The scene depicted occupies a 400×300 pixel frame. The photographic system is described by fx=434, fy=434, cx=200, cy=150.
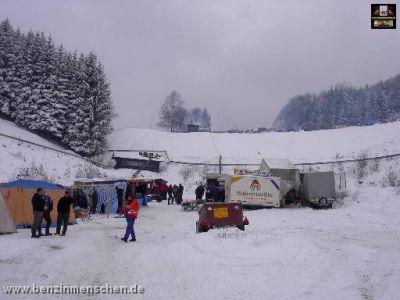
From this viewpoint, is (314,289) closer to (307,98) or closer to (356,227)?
(356,227)

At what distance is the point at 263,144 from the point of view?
7125 centimetres

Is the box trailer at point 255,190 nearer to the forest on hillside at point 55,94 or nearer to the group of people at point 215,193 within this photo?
the group of people at point 215,193

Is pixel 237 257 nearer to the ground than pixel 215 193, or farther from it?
nearer to the ground

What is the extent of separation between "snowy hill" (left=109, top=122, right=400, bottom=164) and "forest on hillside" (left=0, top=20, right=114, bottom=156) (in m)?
9.50

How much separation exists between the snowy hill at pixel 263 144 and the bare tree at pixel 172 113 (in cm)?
2236

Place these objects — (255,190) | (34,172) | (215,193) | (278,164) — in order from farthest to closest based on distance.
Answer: (34,172), (278,164), (215,193), (255,190)

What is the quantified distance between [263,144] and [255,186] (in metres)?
44.4

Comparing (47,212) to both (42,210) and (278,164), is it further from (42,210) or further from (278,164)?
(278,164)

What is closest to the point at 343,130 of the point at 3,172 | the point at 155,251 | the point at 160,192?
the point at 160,192

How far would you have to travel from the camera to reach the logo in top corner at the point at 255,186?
90.2 ft

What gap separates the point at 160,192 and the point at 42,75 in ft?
91.7

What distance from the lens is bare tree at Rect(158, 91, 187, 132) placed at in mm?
99625

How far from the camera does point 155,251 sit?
13133 mm


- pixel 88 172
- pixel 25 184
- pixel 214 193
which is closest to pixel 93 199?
pixel 25 184
